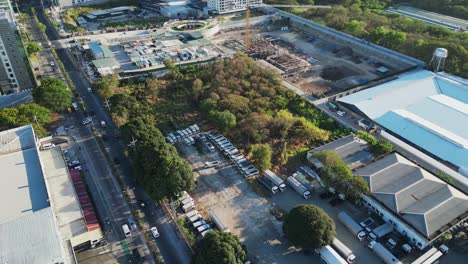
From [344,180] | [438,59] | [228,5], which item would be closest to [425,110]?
[438,59]

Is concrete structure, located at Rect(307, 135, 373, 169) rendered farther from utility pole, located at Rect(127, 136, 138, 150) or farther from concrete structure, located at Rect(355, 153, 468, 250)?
utility pole, located at Rect(127, 136, 138, 150)

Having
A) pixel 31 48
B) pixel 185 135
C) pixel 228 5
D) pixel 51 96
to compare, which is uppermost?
pixel 228 5

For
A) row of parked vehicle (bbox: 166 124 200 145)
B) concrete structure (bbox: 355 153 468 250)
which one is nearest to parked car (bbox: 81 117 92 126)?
row of parked vehicle (bbox: 166 124 200 145)

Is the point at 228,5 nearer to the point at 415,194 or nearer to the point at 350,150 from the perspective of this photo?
the point at 350,150

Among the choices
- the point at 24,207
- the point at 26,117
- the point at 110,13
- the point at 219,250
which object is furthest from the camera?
the point at 110,13

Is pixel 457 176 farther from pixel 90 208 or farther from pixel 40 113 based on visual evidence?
pixel 40 113

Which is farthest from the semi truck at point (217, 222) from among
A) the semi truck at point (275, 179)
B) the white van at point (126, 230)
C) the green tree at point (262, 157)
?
the green tree at point (262, 157)
